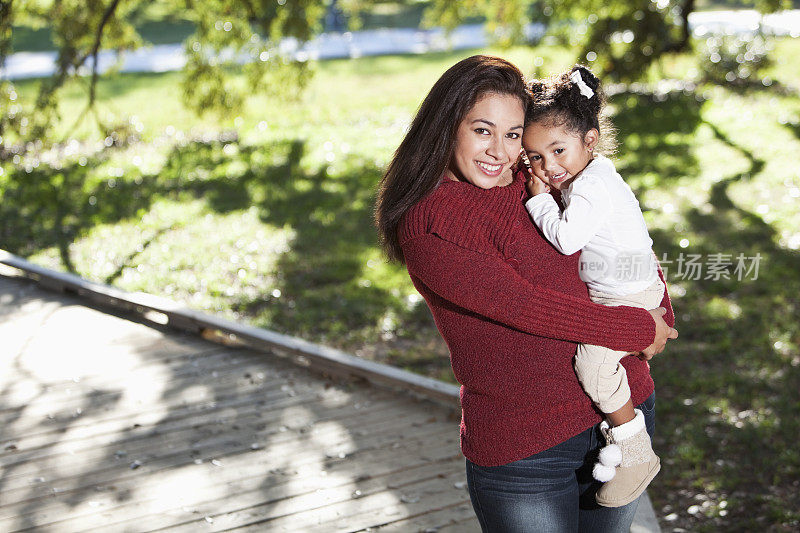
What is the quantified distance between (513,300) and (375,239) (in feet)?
21.0

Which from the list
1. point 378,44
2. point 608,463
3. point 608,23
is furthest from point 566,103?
point 378,44

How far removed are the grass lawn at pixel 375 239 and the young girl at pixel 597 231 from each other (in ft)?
7.44

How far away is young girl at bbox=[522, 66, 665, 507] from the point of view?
225 cm

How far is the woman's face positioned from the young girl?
0.43ft

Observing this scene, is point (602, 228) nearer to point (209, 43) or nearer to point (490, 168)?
point (490, 168)

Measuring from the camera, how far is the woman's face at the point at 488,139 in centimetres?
226

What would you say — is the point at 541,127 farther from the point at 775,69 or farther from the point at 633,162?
the point at 775,69

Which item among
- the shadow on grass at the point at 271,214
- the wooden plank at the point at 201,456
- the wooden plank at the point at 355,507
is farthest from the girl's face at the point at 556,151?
the shadow on grass at the point at 271,214

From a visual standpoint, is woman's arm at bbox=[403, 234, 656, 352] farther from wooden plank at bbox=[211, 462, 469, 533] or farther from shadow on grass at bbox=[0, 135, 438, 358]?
shadow on grass at bbox=[0, 135, 438, 358]

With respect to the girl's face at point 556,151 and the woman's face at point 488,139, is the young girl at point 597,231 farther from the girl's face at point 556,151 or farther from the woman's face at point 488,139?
the woman's face at point 488,139


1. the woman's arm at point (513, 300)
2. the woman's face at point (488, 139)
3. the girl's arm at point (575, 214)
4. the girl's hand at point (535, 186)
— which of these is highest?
the woman's face at point (488, 139)

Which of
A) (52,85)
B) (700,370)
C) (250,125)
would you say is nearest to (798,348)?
(700,370)

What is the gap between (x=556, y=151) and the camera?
2.41 m

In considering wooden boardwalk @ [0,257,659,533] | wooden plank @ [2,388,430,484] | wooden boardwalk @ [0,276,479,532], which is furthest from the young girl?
wooden plank @ [2,388,430,484]
